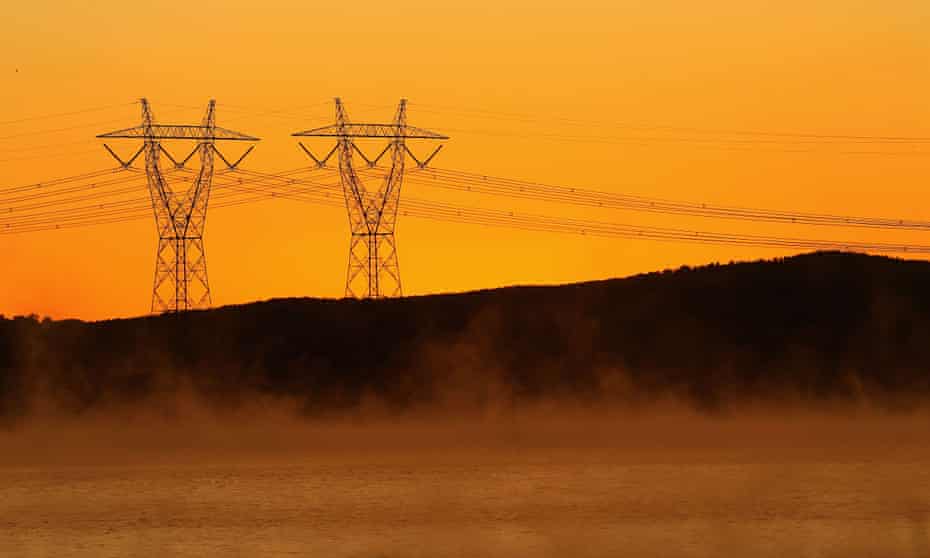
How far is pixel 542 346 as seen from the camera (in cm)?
10844

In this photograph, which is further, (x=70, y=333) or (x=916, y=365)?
(x=70, y=333)

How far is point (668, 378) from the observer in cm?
10362

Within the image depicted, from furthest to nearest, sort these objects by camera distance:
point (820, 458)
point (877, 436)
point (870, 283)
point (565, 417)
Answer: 1. point (870, 283)
2. point (565, 417)
3. point (877, 436)
4. point (820, 458)

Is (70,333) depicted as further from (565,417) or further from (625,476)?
(625,476)

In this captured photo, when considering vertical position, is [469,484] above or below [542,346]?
below

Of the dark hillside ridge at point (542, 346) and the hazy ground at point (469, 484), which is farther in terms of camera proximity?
the dark hillside ridge at point (542, 346)

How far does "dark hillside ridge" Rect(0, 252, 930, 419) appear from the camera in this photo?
103688mm

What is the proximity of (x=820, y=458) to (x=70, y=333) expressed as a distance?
159 ft

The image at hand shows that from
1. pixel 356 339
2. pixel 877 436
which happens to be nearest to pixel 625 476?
pixel 877 436

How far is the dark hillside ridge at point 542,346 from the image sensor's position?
340 ft

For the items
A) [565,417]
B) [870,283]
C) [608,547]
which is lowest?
[608,547]

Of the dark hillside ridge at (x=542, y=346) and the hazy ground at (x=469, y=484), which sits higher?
the dark hillside ridge at (x=542, y=346)

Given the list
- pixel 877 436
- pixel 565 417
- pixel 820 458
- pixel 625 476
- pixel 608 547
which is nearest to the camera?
pixel 608 547

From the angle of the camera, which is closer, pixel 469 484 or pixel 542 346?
pixel 469 484
